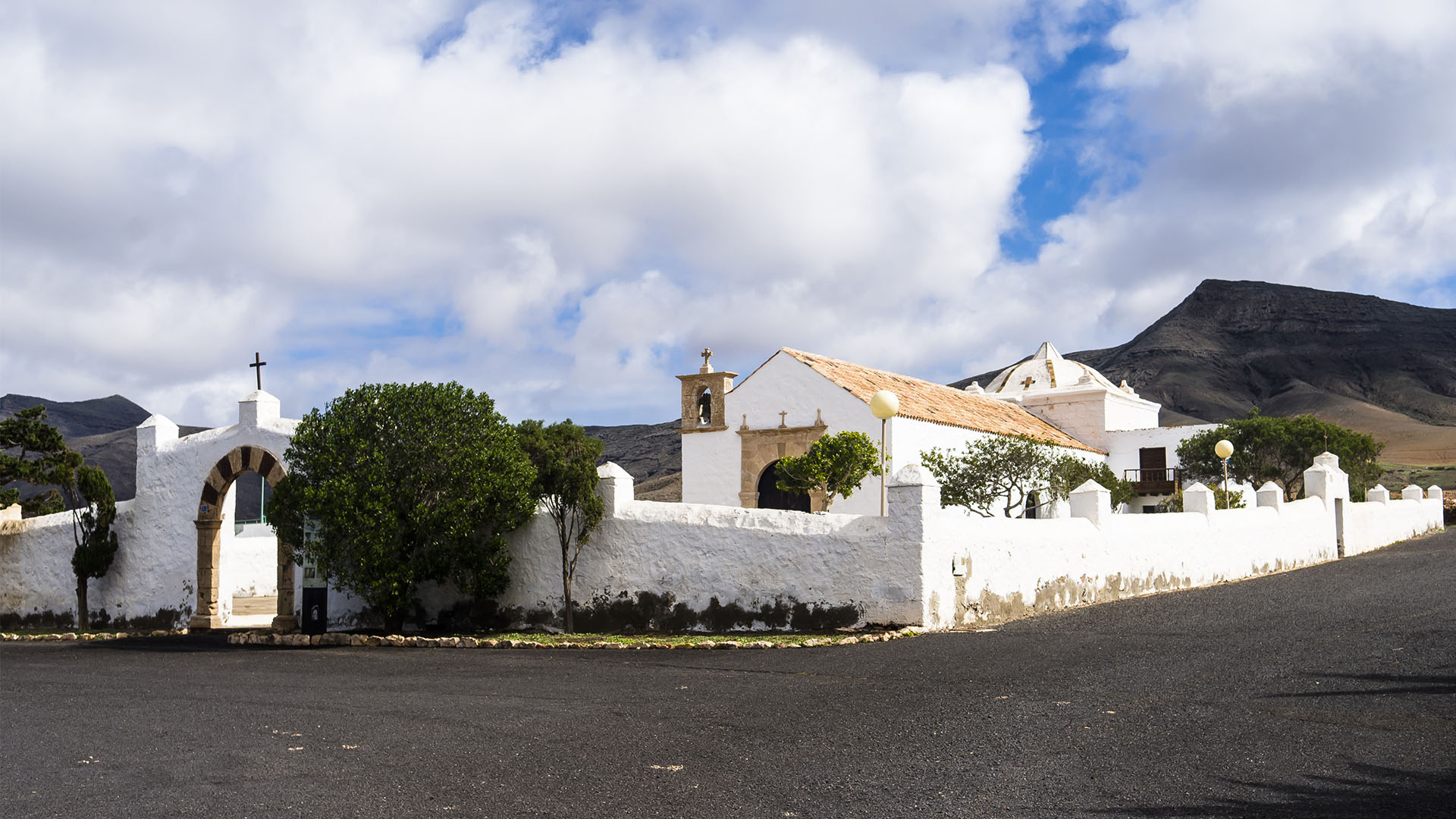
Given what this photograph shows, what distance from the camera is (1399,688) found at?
277 inches

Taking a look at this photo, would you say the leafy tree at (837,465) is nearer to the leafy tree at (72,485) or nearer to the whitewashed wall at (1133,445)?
the leafy tree at (72,485)

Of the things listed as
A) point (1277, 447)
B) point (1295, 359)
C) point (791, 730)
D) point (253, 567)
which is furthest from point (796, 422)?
point (1295, 359)

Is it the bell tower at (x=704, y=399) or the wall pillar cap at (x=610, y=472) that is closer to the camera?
the wall pillar cap at (x=610, y=472)

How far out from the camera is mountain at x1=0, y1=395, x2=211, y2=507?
2544 inches

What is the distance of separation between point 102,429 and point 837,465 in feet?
297

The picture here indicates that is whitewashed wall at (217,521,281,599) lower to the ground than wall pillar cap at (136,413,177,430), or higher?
lower

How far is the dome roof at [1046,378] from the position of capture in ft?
123

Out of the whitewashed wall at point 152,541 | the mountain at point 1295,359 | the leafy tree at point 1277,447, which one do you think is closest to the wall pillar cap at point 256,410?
the whitewashed wall at point 152,541

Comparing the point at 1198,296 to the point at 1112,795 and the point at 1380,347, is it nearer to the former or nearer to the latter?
the point at 1380,347

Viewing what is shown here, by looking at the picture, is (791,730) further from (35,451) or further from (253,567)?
(35,451)

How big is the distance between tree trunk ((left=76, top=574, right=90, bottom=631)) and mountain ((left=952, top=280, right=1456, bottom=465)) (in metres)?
93.7

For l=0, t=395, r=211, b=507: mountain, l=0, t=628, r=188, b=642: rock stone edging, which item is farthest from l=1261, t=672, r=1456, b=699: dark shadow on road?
l=0, t=395, r=211, b=507: mountain

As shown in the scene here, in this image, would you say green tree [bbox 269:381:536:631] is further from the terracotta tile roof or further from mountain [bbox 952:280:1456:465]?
mountain [bbox 952:280:1456:465]

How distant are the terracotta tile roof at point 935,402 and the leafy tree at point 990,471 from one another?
1702 millimetres
